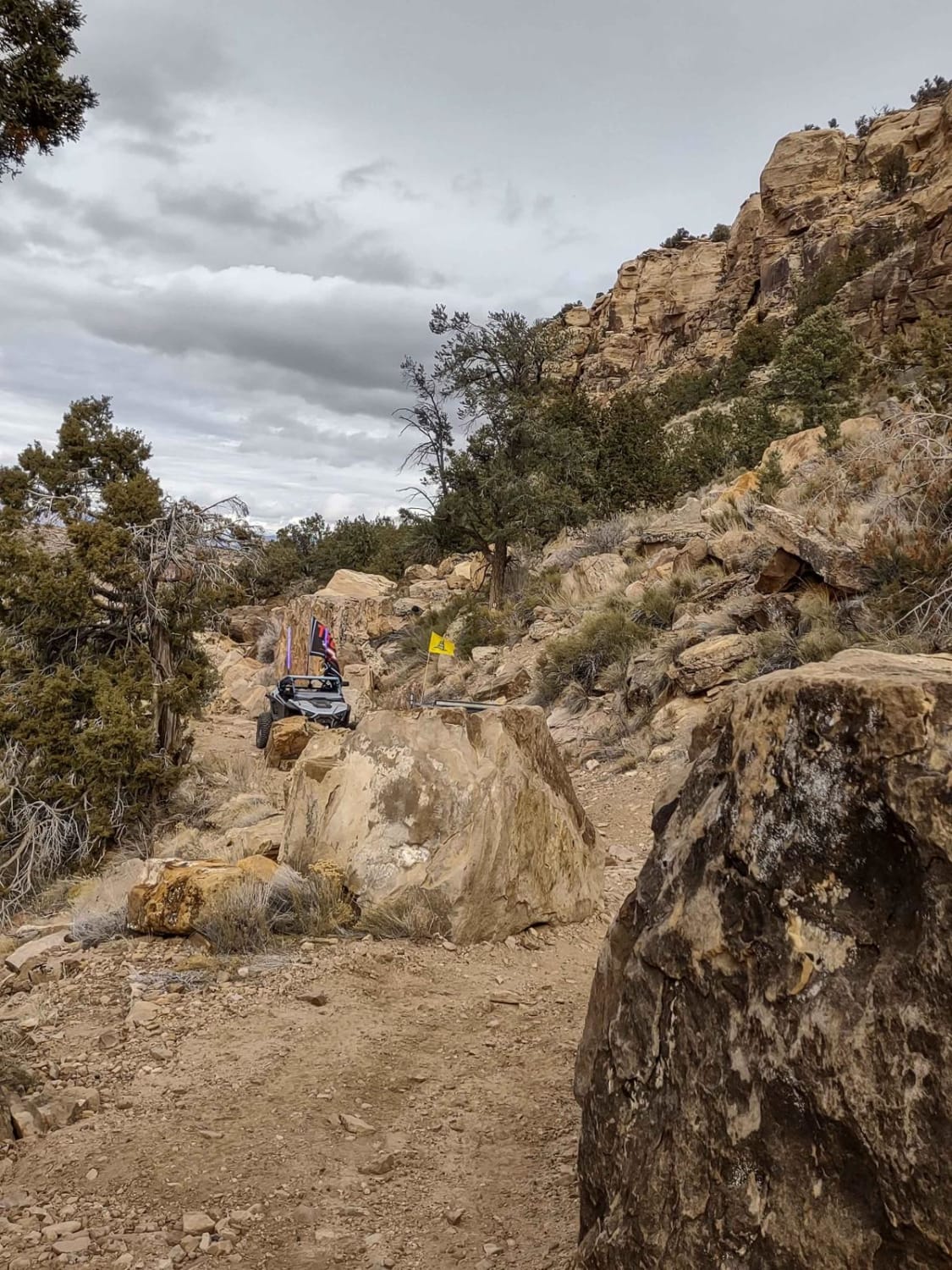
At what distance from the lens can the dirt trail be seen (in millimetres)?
2779

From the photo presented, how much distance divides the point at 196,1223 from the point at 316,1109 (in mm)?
877

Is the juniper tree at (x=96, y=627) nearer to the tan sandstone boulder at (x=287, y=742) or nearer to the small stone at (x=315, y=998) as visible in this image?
the tan sandstone boulder at (x=287, y=742)

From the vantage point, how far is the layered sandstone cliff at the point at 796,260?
37.8 metres

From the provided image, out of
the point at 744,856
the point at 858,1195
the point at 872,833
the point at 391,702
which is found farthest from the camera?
the point at 391,702

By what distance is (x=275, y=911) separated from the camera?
555 cm

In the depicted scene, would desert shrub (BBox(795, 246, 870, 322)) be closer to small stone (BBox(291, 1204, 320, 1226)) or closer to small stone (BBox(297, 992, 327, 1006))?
small stone (BBox(297, 992, 327, 1006))

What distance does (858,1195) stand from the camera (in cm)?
159

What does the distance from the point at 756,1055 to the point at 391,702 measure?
15766mm

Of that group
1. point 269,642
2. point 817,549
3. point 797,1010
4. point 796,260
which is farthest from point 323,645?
point 796,260

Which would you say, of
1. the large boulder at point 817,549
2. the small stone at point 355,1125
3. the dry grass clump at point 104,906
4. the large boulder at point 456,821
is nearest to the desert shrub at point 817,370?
the large boulder at point 817,549

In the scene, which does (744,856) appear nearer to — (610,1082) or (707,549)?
(610,1082)

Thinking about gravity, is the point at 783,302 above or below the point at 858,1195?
above

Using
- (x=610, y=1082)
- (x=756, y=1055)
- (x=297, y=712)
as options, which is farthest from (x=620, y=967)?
(x=297, y=712)

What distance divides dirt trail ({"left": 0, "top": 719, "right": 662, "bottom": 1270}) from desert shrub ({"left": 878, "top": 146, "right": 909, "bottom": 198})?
56156 millimetres
